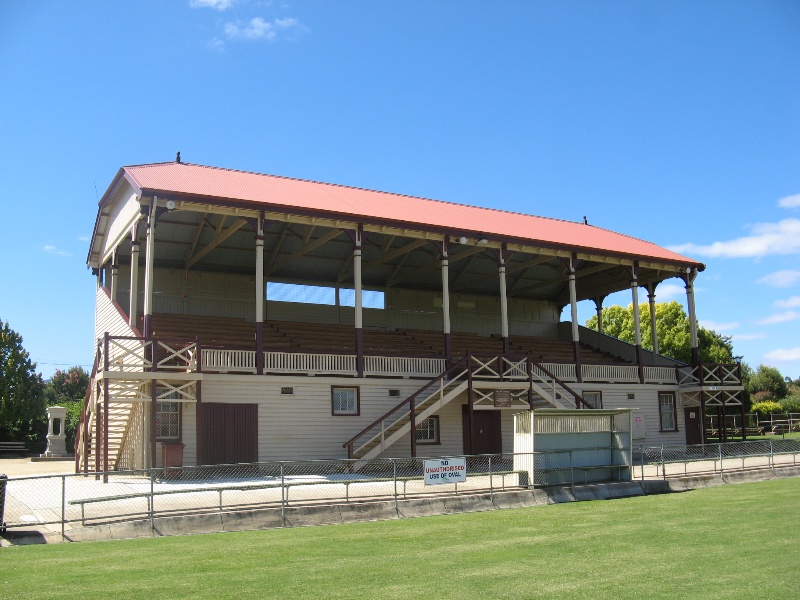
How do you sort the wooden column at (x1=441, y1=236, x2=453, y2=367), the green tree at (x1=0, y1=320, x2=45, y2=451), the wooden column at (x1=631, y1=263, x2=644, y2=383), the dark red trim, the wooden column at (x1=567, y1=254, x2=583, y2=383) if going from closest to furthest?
the dark red trim, the wooden column at (x1=441, y1=236, x2=453, y2=367), the wooden column at (x1=567, y1=254, x2=583, y2=383), the wooden column at (x1=631, y1=263, x2=644, y2=383), the green tree at (x1=0, y1=320, x2=45, y2=451)

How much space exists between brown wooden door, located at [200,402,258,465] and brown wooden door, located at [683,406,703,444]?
791 inches

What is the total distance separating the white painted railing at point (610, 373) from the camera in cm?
3403

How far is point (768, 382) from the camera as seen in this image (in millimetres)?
77812

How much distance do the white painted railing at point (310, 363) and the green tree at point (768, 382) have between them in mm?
58025

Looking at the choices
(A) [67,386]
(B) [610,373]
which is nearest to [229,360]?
(B) [610,373]

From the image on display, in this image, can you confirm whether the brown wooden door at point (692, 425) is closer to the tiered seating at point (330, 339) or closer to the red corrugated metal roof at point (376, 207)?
the tiered seating at point (330, 339)

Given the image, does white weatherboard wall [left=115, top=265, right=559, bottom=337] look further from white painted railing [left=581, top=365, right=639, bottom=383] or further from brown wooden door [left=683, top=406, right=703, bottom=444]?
brown wooden door [left=683, top=406, right=703, bottom=444]

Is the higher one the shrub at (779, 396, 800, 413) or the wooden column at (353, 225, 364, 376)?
the wooden column at (353, 225, 364, 376)

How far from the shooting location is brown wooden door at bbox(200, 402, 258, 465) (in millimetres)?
25734

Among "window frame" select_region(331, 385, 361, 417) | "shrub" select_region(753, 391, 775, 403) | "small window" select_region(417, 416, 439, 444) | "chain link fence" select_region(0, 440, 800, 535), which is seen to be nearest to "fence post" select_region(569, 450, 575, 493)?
"chain link fence" select_region(0, 440, 800, 535)

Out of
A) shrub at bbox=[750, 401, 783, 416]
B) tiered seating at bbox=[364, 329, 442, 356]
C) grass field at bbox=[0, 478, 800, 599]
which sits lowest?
grass field at bbox=[0, 478, 800, 599]

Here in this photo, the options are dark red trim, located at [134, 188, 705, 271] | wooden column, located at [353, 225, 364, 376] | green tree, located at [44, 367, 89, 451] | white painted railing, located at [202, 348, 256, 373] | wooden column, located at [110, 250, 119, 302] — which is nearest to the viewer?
dark red trim, located at [134, 188, 705, 271]

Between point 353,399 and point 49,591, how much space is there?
18460 mm

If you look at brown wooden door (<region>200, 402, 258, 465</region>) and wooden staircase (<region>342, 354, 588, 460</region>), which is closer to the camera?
brown wooden door (<region>200, 402, 258, 465</region>)
